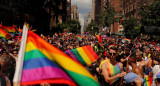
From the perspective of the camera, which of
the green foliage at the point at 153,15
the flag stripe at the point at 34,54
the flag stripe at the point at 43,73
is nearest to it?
the flag stripe at the point at 43,73

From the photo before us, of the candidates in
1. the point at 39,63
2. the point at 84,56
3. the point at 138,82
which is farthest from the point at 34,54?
the point at 84,56

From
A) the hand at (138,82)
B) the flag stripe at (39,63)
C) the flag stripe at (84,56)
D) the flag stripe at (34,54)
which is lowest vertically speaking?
the hand at (138,82)

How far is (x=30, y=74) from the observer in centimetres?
272

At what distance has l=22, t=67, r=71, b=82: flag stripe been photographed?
2713 millimetres

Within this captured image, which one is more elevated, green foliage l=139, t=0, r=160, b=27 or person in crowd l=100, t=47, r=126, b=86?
green foliage l=139, t=0, r=160, b=27

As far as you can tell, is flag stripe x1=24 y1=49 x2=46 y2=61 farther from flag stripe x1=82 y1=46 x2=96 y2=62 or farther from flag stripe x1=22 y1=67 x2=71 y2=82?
flag stripe x1=82 y1=46 x2=96 y2=62

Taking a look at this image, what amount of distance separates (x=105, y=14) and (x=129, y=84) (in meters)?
52.9

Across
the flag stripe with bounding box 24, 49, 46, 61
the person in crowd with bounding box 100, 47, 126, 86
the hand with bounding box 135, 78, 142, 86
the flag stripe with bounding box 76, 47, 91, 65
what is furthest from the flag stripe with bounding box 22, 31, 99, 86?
the flag stripe with bounding box 76, 47, 91, 65

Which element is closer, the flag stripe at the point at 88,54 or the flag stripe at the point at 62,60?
the flag stripe at the point at 62,60

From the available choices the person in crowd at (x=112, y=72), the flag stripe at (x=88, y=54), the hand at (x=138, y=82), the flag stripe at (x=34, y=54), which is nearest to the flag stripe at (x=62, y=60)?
the flag stripe at (x=34, y=54)

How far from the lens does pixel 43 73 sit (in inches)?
110

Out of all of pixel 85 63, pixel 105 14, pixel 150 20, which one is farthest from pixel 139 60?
pixel 105 14

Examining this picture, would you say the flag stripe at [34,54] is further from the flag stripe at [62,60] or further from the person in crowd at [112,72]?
the person in crowd at [112,72]

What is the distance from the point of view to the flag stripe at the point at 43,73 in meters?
2.71
